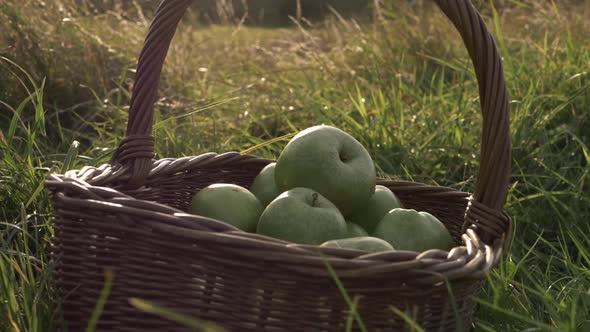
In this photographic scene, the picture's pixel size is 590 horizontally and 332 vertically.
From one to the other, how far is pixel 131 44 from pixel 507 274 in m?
2.30

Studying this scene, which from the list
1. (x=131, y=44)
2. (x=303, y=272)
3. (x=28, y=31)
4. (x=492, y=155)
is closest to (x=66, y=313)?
(x=303, y=272)

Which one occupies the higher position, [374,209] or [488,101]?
[488,101]

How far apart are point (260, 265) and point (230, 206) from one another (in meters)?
0.42

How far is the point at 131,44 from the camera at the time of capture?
11.3 ft

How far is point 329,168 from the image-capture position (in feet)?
5.13

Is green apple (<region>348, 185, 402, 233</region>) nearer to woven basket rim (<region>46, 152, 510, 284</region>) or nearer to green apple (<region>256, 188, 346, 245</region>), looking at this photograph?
green apple (<region>256, 188, 346, 245</region>)

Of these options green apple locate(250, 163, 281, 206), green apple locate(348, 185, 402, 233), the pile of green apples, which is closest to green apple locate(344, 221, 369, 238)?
the pile of green apples

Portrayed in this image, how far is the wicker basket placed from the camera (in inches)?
43.8

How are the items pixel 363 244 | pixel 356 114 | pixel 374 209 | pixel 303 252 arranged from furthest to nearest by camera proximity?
pixel 356 114 < pixel 374 209 < pixel 363 244 < pixel 303 252

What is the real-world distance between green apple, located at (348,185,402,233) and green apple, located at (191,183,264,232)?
24 cm

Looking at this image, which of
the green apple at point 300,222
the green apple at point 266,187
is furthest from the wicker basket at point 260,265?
the green apple at point 266,187

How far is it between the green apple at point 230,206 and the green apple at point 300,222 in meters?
0.11

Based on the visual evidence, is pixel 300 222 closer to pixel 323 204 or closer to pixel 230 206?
pixel 323 204

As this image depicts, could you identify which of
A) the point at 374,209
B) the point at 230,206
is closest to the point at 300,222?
the point at 230,206
